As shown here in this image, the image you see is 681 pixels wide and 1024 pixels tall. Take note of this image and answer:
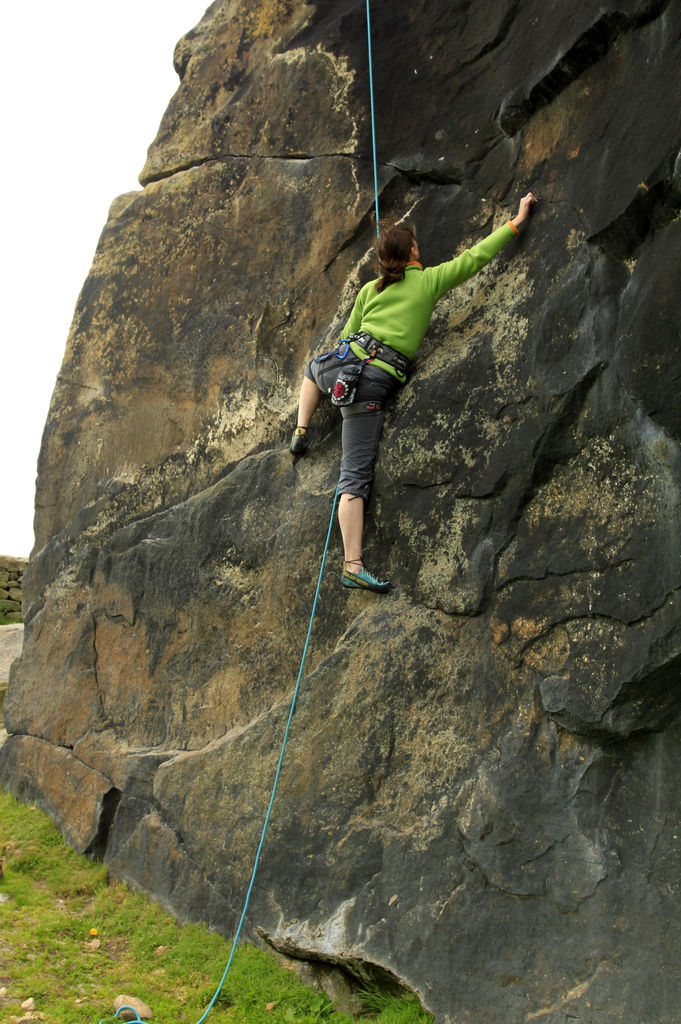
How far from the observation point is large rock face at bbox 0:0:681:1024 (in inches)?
153

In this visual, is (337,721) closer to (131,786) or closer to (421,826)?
(421,826)

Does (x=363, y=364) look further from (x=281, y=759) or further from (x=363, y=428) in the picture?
(x=281, y=759)

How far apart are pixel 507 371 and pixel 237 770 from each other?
270cm

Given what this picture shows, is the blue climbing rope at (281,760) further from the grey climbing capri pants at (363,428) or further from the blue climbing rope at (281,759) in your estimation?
the grey climbing capri pants at (363,428)

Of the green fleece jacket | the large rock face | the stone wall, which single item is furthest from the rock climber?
the stone wall

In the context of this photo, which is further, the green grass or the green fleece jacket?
the green fleece jacket

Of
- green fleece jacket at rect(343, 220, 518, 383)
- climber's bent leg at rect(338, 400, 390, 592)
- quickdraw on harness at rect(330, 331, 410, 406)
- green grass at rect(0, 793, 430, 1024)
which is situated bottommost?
green grass at rect(0, 793, 430, 1024)

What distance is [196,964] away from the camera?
4.80 meters

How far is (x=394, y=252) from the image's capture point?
4824 millimetres

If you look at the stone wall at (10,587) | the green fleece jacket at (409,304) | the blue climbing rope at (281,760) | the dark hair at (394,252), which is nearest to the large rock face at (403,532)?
the blue climbing rope at (281,760)

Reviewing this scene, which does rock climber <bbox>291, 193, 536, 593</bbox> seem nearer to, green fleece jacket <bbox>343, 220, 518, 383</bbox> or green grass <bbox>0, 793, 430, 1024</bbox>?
green fleece jacket <bbox>343, 220, 518, 383</bbox>

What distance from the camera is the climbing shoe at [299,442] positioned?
5328 mm

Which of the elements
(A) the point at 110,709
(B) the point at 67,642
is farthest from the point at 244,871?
(B) the point at 67,642

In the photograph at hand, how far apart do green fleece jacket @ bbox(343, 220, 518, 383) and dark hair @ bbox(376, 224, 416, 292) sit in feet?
0.14
